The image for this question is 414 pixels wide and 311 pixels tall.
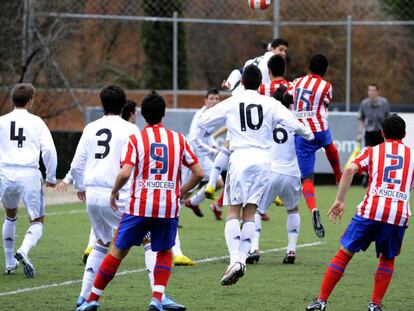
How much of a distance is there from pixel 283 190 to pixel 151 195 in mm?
3894

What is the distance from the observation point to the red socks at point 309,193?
12.1 m

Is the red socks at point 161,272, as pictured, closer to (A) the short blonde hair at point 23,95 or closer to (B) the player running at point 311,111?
(A) the short blonde hair at point 23,95

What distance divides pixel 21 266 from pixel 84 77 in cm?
1224

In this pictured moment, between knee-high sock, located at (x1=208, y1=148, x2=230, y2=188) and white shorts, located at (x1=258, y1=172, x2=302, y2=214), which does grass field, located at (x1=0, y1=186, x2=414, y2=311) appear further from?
knee-high sock, located at (x1=208, y1=148, x2=230, y2=188)

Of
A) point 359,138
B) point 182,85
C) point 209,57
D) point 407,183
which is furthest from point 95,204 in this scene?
point 209,57

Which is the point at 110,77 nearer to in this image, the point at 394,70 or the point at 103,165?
the point at 394,70

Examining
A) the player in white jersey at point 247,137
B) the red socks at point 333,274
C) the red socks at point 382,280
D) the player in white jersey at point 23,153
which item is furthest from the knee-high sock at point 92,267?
the red socks at point 382,280

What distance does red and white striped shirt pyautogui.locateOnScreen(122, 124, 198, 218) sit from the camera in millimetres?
8086

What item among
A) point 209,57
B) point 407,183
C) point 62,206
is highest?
point 209,57

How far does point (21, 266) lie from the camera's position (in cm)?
1130

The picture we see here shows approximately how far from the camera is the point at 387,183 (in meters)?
8.20

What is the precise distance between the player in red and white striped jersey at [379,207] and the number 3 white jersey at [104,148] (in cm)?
185

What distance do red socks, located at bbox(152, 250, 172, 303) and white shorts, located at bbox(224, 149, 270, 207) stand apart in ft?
5.34

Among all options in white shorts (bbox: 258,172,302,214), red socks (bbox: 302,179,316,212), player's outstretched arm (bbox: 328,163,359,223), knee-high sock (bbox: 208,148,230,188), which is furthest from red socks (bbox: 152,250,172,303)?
knee-high sock (bbox: 208,148,230,188)
